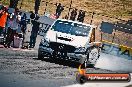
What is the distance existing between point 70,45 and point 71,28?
1.41m

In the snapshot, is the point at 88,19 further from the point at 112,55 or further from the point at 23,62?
the point at 23,62

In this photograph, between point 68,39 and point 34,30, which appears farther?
point 34,30

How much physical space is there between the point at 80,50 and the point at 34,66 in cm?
234

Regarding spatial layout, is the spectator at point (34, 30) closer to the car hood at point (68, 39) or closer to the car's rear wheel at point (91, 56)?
the car hood at point (68, 39)

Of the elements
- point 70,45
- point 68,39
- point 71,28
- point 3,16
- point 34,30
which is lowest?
point 70,45

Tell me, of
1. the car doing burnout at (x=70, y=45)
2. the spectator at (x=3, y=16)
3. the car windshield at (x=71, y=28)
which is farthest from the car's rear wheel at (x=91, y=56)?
the spectator at (x=3, y=16)

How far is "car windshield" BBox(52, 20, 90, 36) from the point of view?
14453 mm

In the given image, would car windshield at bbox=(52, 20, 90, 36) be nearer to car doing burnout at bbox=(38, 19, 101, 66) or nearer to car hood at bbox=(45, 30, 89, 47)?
car doing burnout at bbox=(38, 19, 101, 66)

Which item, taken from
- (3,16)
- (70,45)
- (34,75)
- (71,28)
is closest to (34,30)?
(3,16)

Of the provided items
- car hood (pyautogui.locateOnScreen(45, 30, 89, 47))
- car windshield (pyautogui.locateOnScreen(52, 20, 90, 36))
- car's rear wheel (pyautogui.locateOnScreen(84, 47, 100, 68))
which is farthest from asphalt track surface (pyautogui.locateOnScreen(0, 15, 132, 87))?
car windshield (pyautogui.locateOnScreen(52, 20, 90, 36))

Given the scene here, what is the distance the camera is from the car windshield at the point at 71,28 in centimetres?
1445

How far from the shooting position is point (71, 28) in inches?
580

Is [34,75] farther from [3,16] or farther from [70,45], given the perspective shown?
[3,16]

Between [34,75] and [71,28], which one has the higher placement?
[71,28]
